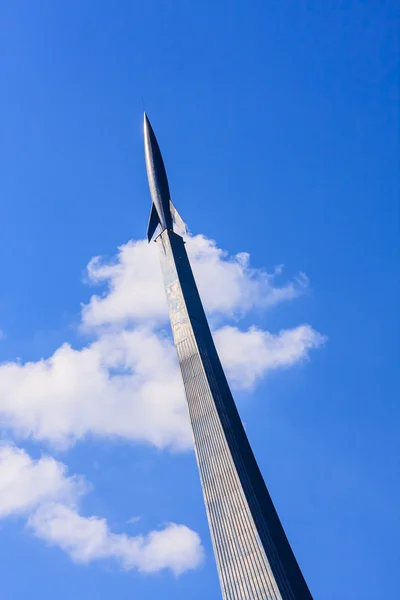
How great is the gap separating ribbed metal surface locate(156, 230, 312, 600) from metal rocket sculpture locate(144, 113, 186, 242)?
559cm

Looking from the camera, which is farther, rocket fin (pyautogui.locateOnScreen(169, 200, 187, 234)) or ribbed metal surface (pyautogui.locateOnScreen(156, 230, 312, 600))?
rocket fin (pyautogui.locateOnScreen(169, 200, 187, 234))

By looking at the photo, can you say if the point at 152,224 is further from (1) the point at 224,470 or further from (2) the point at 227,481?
(2) the point at 227,481

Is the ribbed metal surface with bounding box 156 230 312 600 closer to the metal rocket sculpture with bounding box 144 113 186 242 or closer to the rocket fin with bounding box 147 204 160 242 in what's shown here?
the metal rocket sculpture with bounding box 144 113 186 242

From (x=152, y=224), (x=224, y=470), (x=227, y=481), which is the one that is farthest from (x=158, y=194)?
(x=227, y=481)

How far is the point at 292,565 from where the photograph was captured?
35.8 metres

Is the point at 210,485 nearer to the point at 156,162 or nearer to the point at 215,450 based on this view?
the point at 215,450

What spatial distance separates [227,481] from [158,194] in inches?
1077

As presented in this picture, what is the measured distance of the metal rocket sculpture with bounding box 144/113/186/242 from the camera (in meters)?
54.7

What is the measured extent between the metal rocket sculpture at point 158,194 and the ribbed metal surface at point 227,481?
220 inches

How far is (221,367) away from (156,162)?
21085 millimetres

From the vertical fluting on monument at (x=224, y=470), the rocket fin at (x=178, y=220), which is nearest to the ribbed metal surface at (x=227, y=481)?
the vertical fluting on monument at (x=224, y=470)

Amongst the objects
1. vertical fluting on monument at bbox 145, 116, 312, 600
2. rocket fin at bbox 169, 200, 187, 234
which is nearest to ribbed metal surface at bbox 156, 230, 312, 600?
vertical fluting on monument at bbox 145, 116, 312, 600

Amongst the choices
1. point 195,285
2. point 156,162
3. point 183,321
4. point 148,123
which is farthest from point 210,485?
point 148,123

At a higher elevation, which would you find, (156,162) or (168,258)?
(156,162)
